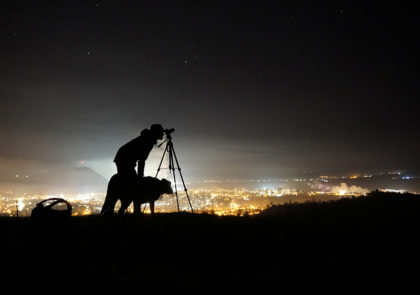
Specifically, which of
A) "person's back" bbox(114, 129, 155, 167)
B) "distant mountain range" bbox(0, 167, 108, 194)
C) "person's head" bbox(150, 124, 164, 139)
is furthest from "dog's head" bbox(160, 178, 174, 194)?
"distant mountain range" bbox(0, 167, 108, 194)

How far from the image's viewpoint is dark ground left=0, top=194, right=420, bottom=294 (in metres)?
2.95

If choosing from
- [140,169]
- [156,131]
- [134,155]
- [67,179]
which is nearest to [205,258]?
[140,169]

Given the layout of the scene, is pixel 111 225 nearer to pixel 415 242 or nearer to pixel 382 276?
pixel 382 276

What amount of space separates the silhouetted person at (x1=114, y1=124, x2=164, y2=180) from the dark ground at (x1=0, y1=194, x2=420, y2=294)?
62.5 inches

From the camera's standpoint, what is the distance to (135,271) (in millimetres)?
3262

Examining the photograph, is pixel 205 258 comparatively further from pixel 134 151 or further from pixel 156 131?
pixel 156 131

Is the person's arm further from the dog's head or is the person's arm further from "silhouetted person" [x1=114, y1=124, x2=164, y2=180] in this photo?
the dog's head

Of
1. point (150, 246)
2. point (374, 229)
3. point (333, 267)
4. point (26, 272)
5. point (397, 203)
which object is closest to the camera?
point (26, 272)

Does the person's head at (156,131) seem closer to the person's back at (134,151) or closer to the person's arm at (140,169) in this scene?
the person's back at (134,151)

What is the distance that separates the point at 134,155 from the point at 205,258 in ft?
14.0

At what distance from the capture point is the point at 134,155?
7.23 m

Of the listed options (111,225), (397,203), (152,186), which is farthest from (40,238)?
(397,203)

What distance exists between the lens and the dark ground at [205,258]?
295 centimetres

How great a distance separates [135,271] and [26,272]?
1367mm
